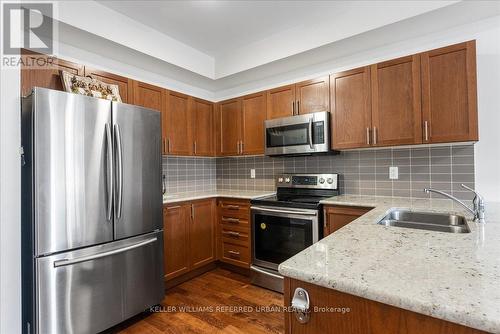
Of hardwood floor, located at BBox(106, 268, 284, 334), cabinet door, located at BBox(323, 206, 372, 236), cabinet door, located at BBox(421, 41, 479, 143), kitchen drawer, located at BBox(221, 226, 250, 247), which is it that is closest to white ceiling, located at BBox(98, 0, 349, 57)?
cabinet door, located at BBox(421, 41, 479, 143)

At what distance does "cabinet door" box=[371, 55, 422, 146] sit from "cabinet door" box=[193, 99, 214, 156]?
6.60 ft

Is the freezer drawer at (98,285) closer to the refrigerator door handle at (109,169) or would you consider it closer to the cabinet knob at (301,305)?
the refrigerator door handle at (109,169)

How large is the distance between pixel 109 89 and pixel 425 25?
9.20 ft

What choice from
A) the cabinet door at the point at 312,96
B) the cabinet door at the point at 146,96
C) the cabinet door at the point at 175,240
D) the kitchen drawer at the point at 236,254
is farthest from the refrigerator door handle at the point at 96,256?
the cabinet door at the point at 312,96

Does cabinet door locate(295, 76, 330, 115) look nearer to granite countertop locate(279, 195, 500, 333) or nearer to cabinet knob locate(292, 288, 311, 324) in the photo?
granite countertop locate(279, 195, 500, 333)

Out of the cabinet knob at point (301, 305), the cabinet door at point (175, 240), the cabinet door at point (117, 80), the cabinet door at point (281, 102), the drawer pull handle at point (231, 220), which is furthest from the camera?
the drawer pull handle at point (231, 220)

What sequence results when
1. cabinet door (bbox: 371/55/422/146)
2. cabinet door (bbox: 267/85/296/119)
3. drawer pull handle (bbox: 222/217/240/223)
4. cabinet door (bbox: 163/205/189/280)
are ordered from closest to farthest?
1. cabinet door (bbox: 371/55/422/146)
2. cabinet door (bbox: 163/205/189/280)
3. cabinet door (bbox: 267/85/296/119)
4. drawer pull handle (bbox: 222/217/240/223)

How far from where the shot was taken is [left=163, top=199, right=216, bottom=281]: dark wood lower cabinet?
2580 millimetres

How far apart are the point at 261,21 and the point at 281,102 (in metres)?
0.85

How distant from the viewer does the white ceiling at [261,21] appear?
2158 mm

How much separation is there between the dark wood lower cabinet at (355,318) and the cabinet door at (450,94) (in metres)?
1.87

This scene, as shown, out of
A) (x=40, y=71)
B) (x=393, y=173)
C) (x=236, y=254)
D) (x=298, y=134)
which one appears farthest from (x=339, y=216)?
(x=40, y=71)

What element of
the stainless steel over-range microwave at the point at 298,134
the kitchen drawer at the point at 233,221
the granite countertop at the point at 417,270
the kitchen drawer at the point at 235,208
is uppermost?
the stainless steel over-range microwave at the point at 298,134

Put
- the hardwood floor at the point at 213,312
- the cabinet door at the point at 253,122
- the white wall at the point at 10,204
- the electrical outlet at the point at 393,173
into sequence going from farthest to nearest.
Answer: the cabinet door at the point at 253,122, the electrical outlet at the point at 393,173, the hardwood floor at the point at 213,312, the white wall at the point at 10,204
